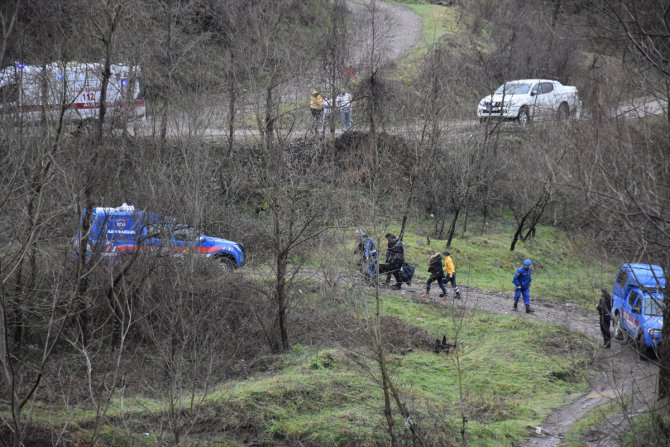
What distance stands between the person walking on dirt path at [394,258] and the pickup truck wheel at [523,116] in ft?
42.4

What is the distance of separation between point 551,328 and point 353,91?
46.0 ft

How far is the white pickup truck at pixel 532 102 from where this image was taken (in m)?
30.5

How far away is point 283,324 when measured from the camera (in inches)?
667

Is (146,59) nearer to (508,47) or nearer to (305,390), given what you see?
(305,390)

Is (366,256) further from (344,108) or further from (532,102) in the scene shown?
(532,102)

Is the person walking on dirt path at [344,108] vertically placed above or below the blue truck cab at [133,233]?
above

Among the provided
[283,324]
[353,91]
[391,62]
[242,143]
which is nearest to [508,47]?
[391,62]

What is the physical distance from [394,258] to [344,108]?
1017cm

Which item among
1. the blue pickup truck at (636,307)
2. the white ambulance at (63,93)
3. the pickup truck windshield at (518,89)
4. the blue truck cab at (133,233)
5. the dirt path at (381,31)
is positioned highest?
the dirt path at (381,31)

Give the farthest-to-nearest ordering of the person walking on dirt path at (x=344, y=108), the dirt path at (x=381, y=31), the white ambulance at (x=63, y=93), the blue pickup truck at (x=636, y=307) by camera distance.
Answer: the dirt path at (x=381, y=31), the person walking on dirt path at (x=344, y=108), the blue pickup truck at (x=636, y=307), the white ambulance at (x=63, y=93)

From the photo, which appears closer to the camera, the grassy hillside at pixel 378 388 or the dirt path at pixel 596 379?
the dirt path at pixel 596 379

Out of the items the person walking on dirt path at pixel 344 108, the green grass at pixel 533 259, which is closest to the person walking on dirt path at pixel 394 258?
the green grass at pixel 533 259

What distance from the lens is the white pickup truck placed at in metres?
30.5

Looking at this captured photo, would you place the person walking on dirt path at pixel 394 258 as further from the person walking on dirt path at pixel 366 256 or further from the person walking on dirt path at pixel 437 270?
the person walking on dirt path at pixel 366 256
